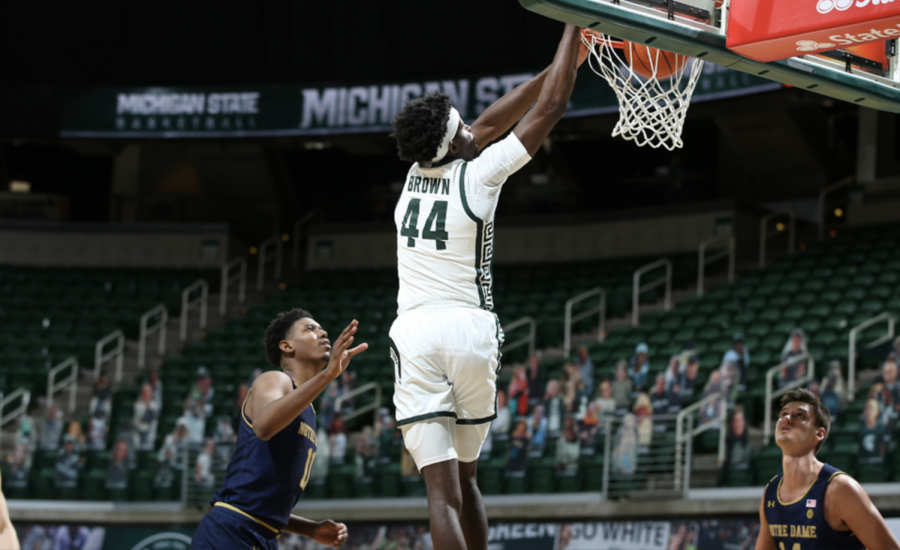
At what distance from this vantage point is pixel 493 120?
448 centimetres

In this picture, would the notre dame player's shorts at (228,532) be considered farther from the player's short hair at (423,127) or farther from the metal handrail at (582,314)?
the metal handrail at (582,314)

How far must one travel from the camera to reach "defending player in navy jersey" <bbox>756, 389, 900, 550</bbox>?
4.73m

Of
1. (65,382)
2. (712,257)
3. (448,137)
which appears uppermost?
(712,257)

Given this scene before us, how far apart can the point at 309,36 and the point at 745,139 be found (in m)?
7.98

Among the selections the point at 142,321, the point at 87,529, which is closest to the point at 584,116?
the point at 142,321

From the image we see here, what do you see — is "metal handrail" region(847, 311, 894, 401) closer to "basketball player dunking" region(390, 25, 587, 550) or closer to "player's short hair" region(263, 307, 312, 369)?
"player's short hair" region(263, 307, 312, 369)

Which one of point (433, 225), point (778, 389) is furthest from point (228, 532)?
point (778, 389)

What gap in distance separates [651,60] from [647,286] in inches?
475

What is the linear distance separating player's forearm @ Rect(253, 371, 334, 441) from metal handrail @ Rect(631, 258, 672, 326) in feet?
39.7

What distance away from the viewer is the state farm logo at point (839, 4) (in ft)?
15.0

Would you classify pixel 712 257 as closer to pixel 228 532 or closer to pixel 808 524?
pixel 808 524

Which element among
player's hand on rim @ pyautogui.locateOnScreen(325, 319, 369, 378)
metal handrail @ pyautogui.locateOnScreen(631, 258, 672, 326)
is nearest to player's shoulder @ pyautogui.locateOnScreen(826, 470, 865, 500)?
player's hand on rim @ pyautogui.locateOnScreen(325, 319, 369, 378)

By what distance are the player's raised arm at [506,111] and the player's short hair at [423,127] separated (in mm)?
291

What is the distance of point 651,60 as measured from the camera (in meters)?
5.25
